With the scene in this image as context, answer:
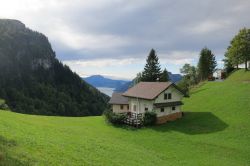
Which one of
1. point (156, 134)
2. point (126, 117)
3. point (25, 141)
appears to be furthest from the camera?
point (126, 117)

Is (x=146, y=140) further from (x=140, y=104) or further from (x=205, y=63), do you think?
(x=205, y=63)

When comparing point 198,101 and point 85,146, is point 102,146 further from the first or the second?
point 198,101

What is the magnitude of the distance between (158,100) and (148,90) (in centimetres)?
392

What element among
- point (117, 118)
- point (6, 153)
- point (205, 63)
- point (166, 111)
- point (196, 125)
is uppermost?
point (205, 63)

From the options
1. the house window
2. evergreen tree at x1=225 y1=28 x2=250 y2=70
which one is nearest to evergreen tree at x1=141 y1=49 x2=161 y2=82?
evergreen tree at x1=225 y1=28 x2=250 y2=70

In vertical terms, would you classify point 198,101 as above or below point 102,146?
above

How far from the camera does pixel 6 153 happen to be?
18.7 m

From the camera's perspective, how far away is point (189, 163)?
99.2ft

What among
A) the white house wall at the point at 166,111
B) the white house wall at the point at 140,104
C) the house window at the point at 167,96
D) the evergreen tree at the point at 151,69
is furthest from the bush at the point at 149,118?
the evergreen tree at the point at 151,69

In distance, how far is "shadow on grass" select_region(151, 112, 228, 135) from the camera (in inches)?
1804

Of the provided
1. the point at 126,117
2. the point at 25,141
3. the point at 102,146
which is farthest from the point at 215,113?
the point at 25,141

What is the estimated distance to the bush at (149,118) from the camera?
4984cm

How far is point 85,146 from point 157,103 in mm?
26760

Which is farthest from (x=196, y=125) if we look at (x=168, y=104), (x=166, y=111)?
(x=168, y=104)
